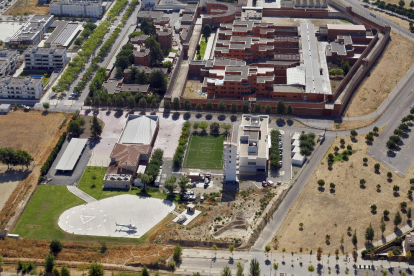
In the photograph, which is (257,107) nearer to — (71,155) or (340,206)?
(340,206)

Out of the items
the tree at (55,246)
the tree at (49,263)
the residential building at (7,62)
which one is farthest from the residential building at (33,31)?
the tree at (49,263)

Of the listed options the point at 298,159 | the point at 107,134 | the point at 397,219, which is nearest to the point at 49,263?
the point at 107,134

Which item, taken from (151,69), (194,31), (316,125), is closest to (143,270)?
(316,125)

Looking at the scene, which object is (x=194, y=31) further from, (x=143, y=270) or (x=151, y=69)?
(x=143, y=270)

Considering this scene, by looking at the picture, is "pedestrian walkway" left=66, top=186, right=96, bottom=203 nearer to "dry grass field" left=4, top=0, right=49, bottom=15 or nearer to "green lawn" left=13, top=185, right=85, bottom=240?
"green lawn" left=13, top=185, right=85, bottom=240

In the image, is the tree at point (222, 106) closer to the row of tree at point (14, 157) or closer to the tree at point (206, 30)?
the row of tree at point (14, 157)

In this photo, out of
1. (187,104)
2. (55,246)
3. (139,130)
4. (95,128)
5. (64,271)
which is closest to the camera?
(64,271)

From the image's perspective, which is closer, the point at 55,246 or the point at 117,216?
the point at 55,246

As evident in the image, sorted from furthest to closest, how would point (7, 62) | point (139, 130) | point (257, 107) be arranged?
1. point (7, 62)
2. point (257, 107)
3. point (139, 130)
